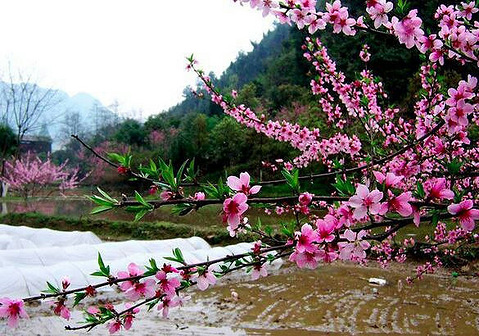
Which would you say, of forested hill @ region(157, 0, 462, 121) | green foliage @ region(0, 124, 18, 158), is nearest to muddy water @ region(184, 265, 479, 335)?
forested hill @ region(157, 0, 462, 121)

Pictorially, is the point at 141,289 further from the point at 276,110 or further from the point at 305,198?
the point at 276,110

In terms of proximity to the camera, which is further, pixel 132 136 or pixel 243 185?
pixel 132 136

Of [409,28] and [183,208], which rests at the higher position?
[409,28]

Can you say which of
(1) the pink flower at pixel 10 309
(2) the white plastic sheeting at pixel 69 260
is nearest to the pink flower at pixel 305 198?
(1) the pink flower at pixel 10 309

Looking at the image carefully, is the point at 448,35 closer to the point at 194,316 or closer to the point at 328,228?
the point at 328,228

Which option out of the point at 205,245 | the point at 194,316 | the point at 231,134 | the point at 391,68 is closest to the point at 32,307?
the point at 194,316

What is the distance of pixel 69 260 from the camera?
732 cm

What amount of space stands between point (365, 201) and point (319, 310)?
4960mm

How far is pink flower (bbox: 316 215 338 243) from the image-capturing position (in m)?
1.14

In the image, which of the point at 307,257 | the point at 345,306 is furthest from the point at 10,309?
the point at 345,306

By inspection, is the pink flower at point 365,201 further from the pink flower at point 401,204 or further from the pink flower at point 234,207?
the pink flower at point 234,207

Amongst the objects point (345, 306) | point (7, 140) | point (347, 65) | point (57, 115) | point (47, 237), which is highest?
point (57, 115)

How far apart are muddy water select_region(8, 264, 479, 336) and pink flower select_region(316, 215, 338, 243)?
382 cm

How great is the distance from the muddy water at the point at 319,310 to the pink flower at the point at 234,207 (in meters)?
3.93
